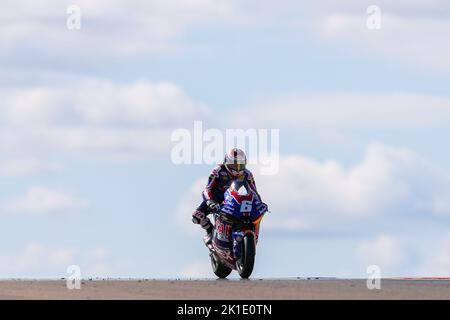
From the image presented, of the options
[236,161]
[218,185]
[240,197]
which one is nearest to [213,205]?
[218,185]

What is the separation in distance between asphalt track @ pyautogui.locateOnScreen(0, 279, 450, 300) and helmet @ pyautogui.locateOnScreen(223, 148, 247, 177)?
284cm

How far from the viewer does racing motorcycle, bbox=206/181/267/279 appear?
87.5ft

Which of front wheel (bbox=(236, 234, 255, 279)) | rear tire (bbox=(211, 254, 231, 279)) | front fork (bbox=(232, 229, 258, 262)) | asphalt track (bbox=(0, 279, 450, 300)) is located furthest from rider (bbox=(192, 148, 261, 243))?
asphalt track (bbox=(0, 279, 450, 300))

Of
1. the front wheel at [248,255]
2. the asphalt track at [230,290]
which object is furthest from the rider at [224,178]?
the asphalt track at [230,290]

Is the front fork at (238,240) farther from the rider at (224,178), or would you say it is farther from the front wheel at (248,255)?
the rider at (224,178)

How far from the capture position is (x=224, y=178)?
28297 millimetres

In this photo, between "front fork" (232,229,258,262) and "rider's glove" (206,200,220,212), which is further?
"rider's glove" (206,200,220,212)

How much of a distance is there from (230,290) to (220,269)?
22.2 ft

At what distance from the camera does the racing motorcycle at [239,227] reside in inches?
1050

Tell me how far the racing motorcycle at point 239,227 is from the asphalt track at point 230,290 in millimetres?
750

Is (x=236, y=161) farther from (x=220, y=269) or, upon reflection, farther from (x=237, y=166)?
(x=220, y=269)

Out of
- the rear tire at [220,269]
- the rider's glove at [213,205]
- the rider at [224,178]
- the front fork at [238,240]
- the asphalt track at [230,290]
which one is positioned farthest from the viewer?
the rear tire at [220,269]

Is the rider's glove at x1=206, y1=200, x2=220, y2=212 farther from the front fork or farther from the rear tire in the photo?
the rear tire
